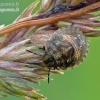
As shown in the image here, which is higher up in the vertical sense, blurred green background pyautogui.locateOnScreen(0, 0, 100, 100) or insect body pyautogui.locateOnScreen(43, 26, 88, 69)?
insect body pyautogui.locateOnScreen(43, 26, 88, 69)

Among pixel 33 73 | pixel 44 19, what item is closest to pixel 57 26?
pixel 44 19

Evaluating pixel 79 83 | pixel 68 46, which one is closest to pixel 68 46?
pixel 68 46

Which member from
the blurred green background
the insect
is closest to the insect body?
the insect

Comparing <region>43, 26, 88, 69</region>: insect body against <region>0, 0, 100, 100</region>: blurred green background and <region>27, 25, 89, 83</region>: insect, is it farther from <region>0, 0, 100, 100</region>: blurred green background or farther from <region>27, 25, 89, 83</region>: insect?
<region>0, 0, 100, 100</region>: blurred green background

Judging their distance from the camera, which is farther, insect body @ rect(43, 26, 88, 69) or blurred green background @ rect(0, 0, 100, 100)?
blurred green background @ rect(0, 0, 100, 100)

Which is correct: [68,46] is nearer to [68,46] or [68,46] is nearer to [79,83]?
[68,46]
